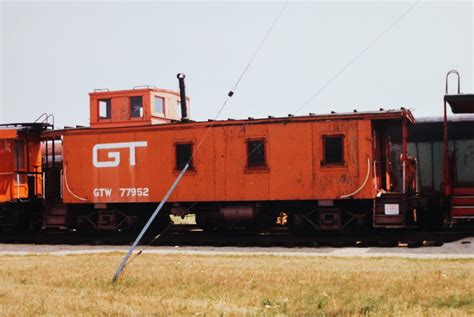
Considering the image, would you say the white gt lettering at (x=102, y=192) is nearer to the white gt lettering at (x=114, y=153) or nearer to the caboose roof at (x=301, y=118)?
the white gt lettering at (x=114, y=153)

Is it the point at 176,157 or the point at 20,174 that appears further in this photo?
the point at 20,174

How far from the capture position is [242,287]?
1077cm

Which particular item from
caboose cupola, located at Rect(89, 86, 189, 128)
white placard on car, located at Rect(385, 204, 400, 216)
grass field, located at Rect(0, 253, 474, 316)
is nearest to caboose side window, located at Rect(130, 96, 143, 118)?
caboose cupola, located at Rect(89, 86, 189, 128)

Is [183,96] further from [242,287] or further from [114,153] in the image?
[242,287]

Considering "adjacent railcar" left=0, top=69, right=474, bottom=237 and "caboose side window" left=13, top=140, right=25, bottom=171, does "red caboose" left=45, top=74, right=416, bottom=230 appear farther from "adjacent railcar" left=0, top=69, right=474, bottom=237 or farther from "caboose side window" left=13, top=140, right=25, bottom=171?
"caboose side window" left=13, top=140, right=25, bottom=171

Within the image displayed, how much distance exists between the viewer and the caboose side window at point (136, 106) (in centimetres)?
2306

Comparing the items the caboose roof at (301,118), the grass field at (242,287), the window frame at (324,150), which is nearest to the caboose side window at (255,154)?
the caboose roof at (301,118)

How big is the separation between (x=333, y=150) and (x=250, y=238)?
3.41 meters

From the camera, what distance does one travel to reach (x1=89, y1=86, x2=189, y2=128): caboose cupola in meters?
22.9

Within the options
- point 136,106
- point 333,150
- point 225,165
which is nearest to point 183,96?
point 136,106

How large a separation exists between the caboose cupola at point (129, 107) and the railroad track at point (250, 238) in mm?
3610

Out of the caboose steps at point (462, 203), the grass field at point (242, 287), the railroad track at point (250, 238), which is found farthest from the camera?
the railroad track at point (250, 238)

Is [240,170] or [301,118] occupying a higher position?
[301,118]

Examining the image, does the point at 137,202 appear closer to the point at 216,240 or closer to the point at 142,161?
the point at 142,161
